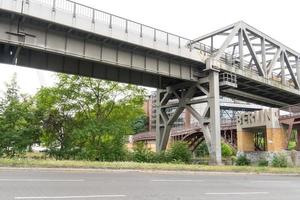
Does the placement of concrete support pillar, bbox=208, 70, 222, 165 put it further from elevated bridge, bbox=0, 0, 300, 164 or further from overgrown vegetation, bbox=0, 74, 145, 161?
overgrown vegetation, bbox=0, 74, 145, 161

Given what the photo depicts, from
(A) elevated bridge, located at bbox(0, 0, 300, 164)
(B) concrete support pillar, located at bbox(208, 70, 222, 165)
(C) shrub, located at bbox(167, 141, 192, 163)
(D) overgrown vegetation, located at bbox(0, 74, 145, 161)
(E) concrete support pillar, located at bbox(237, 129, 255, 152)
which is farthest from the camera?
(E) concrete support pillar, located at bbox(237, 129, 255, 152)

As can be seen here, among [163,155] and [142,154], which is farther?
[163,155]

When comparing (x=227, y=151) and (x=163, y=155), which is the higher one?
(x=227, y=151)

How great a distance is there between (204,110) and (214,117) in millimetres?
4503

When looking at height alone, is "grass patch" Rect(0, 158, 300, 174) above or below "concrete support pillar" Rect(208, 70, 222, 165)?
below

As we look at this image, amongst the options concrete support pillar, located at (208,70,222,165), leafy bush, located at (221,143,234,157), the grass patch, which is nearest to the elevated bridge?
concrete support pillar, located at (208,70,222,165)

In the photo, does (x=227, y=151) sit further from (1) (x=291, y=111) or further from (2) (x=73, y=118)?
(2) (x=73, y=118)

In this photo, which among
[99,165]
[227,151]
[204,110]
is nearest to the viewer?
[99,165]

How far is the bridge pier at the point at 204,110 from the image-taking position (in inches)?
1311

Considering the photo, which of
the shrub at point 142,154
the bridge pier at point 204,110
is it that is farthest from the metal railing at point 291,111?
the shrub at point 142,154

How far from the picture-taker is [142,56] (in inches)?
1209

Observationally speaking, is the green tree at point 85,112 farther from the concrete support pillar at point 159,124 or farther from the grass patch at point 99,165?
the grass patch at point 99,165

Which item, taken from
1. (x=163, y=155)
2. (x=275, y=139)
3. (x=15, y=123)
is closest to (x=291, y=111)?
(x=275, y=139)

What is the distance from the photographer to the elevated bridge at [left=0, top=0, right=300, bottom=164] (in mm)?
24188
